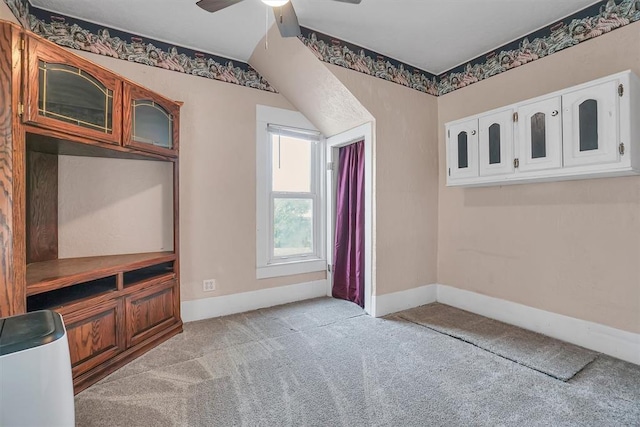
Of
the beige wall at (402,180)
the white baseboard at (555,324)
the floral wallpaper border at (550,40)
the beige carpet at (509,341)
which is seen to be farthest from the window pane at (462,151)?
the beige carpet at (509,341)

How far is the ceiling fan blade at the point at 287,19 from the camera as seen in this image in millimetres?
1869

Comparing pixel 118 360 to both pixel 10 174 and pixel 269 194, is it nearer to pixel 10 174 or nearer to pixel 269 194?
pixel 10 174

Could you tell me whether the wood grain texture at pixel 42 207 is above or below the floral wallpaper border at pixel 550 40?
below

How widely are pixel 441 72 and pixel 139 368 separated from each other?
4021mm

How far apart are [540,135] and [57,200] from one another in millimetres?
3822

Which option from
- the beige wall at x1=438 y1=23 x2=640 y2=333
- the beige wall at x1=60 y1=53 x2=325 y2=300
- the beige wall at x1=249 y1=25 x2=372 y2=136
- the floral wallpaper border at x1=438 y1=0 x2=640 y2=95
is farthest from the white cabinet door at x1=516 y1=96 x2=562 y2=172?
the beige wall at x1=60 y1=53 x2=325 y2=300

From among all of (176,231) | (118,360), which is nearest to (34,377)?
(118,360)

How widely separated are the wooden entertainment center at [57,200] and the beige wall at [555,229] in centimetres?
292

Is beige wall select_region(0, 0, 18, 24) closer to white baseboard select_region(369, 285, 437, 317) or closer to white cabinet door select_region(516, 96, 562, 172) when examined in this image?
white baseboard select_region(369, 285, 437, 317)

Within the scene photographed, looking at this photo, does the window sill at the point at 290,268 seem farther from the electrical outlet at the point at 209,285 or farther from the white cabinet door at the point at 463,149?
the white cabinet door at the point at 463,149

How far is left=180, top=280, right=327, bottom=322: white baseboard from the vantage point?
2.93 m

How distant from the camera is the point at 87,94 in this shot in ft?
6.26

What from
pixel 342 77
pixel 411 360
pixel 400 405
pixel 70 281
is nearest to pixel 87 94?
pixel 70 281

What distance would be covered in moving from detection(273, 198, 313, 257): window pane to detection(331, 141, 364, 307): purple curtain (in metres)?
0.36
